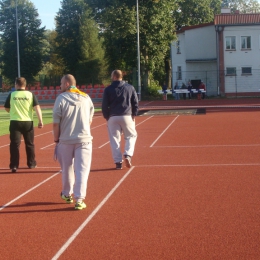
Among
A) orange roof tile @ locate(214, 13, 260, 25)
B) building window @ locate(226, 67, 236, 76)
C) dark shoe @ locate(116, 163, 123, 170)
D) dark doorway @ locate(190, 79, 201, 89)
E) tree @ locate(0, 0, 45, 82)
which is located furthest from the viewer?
tree @ locate(0, 0, 45, 82)

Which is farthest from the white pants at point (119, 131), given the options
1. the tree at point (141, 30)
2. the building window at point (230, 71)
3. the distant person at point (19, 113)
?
the building window at point (230, 71)

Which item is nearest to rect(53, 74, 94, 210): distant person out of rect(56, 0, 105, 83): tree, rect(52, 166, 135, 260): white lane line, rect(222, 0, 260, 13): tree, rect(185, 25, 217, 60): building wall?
rect(52, 166, 135, 260): white lane line

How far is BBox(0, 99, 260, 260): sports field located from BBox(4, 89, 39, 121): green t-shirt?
3.81 ft

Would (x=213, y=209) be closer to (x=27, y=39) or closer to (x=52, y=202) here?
(x=52, y=202)

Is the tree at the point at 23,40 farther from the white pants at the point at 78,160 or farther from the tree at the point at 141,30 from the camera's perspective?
the white pants at the point at 78,160

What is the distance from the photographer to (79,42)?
263ft

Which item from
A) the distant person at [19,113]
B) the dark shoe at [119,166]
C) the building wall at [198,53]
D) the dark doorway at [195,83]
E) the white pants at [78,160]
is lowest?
the dark shoe at [119,166]

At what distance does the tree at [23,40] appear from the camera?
77.8 metres

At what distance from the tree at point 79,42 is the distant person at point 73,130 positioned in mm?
68271

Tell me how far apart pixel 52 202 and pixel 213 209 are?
8.03 ft

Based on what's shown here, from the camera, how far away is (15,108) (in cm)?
1122

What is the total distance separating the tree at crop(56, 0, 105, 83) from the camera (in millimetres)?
78375

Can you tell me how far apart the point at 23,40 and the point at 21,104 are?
7041 cm

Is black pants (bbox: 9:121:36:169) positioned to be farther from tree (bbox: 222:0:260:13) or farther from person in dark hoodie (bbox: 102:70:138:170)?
tree (bbox: 222:0:260:13)
